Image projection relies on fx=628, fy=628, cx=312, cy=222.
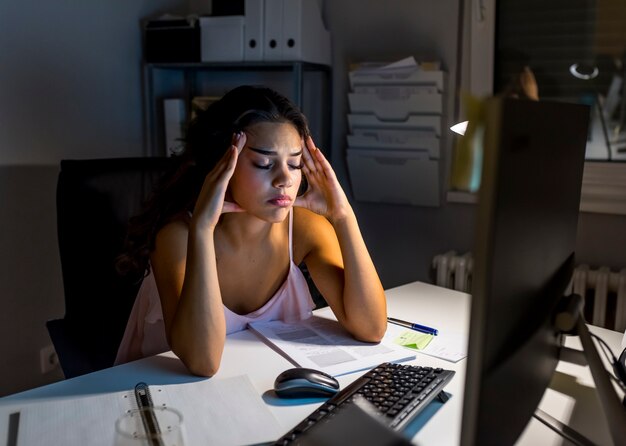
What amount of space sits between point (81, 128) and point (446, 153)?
4.46 ft

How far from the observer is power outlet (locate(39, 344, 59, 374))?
7.51 ft

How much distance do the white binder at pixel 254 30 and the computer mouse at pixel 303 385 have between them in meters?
1.60

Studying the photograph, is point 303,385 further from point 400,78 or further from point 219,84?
point 219,84

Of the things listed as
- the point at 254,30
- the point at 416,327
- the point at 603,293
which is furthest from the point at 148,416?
the point at 254,30

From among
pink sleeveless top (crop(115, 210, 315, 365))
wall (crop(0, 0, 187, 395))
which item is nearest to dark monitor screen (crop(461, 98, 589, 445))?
pink sleeveless top (crop(115, 210, 315, 365))

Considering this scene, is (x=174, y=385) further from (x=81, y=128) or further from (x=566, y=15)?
(x=566, y=15)

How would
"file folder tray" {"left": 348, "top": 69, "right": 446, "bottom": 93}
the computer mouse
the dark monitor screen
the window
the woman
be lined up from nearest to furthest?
the dark monitor screen, the computer mouse, the woman, the window, "file folder tray" {"left": 348, "top": 69, "right": 446, "bottom": 93}

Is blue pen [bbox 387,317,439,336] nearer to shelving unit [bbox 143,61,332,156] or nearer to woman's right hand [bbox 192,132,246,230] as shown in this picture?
woman's right hand [bbox 192,132,246,230]

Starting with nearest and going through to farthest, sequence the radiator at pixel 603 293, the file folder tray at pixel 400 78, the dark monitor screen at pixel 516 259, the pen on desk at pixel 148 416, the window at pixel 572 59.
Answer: the dark monitor screen at pixel 516 259, the pen on desk at pixel 148 416, the radiator at pixel 603 293, the window at pixel 572 59, the file folder tray at pixel 400 78

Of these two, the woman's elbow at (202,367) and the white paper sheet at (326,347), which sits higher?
the woman's elbow at (202,367)

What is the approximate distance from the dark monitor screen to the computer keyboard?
0.20 meters

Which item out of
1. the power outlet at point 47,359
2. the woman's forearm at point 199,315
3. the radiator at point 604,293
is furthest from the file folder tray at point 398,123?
the power outlet at point 47,359

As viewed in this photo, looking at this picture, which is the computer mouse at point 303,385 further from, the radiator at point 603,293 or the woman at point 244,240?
the radiator at point 603,293

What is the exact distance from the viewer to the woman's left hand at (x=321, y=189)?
1.40m
